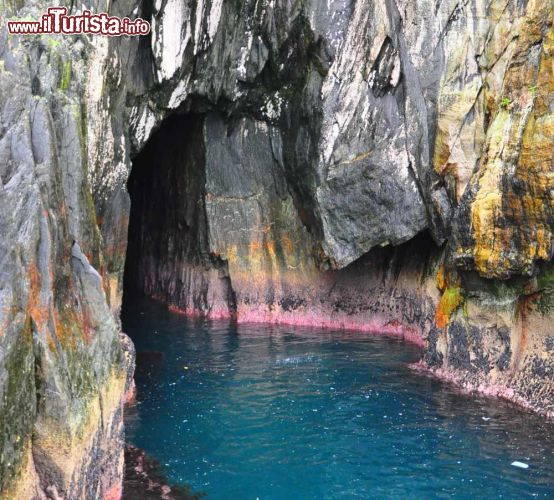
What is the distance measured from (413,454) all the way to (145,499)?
5.77 metres

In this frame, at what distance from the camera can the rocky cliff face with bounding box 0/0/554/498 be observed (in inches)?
397

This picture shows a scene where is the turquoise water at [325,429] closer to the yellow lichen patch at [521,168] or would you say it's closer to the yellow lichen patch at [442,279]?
the yellow lichen patch at [442,279]

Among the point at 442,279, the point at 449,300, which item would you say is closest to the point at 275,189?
the point at 442,279

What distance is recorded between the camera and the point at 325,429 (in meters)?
16.3

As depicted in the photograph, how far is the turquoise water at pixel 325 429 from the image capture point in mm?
13617

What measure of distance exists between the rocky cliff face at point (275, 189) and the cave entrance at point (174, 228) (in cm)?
13

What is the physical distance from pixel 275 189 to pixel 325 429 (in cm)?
1360

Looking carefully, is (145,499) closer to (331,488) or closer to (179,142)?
(331,488)

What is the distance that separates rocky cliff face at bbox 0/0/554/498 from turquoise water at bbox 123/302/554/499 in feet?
5.89

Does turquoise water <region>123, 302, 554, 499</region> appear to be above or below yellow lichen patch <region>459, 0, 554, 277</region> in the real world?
below

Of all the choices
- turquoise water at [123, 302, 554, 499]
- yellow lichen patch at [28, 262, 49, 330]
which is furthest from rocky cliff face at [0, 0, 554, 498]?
turquoise water at [123, 302, 554, 499]

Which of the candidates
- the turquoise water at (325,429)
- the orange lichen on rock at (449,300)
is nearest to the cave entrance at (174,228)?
the turquoise water at (325,429)

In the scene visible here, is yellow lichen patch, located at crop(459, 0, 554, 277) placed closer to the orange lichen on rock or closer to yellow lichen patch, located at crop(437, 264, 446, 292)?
the orange lichen on rock

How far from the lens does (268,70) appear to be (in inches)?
990
